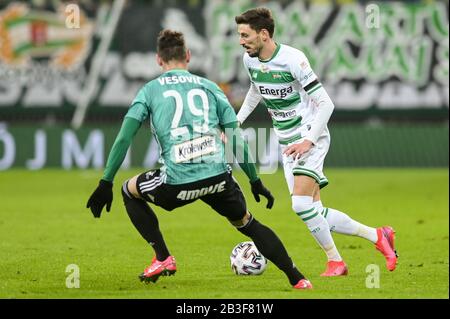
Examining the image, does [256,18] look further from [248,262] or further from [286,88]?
[248,262]

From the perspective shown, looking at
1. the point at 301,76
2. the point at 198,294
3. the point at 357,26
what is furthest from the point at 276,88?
the point at 357,26

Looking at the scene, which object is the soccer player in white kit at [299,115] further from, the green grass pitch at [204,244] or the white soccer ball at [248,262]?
the white soccer ball at [248,262]

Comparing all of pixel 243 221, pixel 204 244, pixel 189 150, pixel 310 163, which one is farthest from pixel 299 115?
pixel 204 244

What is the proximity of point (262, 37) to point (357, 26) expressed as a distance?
14.1 m

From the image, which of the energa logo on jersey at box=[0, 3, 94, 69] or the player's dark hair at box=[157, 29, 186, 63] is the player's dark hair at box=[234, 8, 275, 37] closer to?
the player's dark hair at box=[157, 29, 186, 63]

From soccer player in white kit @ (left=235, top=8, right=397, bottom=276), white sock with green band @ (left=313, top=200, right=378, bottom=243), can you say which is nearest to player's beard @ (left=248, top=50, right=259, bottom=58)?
soccer player in white kit @ (left=235, top=8, right=397, bottom=276)

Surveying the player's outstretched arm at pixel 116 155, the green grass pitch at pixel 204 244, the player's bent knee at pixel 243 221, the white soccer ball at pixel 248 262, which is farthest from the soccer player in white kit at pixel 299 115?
the player's outstretched arm at pixel 116 155

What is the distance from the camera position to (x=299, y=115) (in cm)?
1035

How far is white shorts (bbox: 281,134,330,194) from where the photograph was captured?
10.2 m

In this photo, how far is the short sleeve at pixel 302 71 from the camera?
9914 millimetres

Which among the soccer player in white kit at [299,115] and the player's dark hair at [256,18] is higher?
the player's dark hair at [256,18]

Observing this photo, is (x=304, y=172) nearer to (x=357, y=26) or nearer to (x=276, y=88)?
(x=276, y=88)

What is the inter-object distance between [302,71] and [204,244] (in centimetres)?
364

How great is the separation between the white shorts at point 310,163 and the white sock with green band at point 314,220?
0.23m
